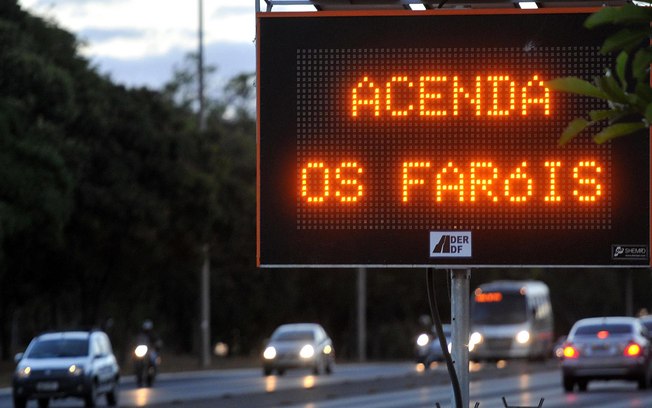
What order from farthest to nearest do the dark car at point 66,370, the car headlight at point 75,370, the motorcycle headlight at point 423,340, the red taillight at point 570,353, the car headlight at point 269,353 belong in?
the motorcycle headlight at point 423,340, the car headlight at point 269,353, the red taillight at point 570,353, the car headlight at point 75,370, the dark car at point 66,370

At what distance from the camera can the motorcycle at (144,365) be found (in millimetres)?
37812

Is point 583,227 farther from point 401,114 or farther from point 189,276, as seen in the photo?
point 189,276

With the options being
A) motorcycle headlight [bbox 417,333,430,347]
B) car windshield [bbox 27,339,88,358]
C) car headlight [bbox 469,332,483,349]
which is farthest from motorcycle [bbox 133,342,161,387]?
motorcycle headlight [bbox 417,333,430,347]

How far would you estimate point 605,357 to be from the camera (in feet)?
114

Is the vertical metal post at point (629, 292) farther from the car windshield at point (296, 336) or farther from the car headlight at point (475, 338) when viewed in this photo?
the car windshield at point (296, 336)

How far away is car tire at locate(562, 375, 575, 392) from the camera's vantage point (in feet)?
114

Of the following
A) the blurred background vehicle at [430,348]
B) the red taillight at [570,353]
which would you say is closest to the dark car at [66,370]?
the red taillight at [570,353]

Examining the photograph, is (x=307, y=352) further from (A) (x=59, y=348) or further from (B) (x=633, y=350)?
(A) (x=59, y=348)

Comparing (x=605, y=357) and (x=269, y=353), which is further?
(x=269, y=353)

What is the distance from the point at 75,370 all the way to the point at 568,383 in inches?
435

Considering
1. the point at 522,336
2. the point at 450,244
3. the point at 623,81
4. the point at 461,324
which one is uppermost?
the point at 623,81

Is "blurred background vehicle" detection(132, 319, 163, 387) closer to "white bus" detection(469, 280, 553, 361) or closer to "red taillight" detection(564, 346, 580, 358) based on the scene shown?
"red taillight" detection(564, 346, 580, 358)

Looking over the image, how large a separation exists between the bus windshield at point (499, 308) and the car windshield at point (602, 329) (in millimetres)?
25308

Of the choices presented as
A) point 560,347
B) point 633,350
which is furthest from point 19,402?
point 560,347
